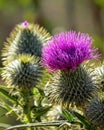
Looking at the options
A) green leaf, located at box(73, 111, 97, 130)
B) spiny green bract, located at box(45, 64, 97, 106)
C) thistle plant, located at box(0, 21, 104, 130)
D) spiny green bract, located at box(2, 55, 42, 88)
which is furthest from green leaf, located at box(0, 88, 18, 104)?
green leaf, located at box(73, 111, 97, 130)

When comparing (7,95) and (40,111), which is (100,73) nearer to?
(40,111)

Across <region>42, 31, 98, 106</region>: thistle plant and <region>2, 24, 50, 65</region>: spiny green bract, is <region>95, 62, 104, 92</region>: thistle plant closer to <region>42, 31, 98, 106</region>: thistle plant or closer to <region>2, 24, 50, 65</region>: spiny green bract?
<region>42, 31, 98, 106</region>: thistle plant

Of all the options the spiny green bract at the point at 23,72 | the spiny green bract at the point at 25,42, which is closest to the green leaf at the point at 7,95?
the spiny green bract at the point at 23,72

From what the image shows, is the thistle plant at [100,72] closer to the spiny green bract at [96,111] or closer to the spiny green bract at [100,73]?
the spiny green bract at [100,73]

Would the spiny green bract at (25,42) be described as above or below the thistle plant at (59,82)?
above

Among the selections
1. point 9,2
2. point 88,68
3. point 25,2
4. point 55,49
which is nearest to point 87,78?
point 88,68

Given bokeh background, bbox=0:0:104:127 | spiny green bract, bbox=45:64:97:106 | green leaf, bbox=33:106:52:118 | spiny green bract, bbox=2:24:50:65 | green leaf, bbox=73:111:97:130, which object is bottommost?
green leaf, bbox=73:111:97:130
